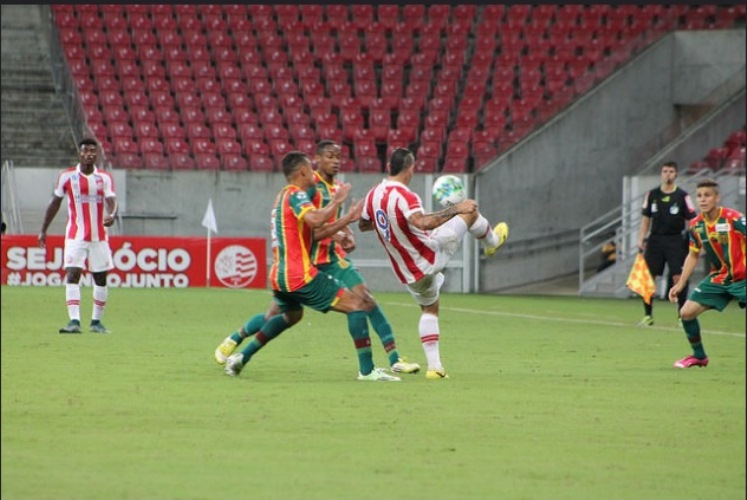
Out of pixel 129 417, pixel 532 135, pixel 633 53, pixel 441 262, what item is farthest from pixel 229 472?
pixel 633 53

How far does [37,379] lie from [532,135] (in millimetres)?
21538

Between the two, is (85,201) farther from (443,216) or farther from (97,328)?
(443,216)

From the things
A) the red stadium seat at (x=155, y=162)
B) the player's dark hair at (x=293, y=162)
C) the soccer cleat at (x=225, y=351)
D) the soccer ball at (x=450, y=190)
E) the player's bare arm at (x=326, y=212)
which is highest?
the red stadium seat at (x=155, y=162)

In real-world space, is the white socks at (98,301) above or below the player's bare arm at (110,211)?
below

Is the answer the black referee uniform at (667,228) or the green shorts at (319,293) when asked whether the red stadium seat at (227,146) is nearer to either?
the black referee uniform at (667,228)

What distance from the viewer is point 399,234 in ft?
37.4

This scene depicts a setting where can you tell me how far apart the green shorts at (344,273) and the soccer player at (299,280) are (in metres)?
0.41

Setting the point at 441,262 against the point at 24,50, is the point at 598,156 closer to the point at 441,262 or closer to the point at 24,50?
the point at 24,50

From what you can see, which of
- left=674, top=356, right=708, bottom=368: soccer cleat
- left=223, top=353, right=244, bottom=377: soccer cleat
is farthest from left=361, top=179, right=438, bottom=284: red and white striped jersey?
left=674, top=356, right=708, bottom=368: soccer cleat

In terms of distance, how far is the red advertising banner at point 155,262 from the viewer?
27953 millimetres

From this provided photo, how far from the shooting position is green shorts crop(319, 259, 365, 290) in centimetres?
1168

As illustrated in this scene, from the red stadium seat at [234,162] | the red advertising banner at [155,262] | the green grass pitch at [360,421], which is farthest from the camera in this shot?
the red stadium seat at [234,162]

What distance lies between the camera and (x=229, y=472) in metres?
6.80

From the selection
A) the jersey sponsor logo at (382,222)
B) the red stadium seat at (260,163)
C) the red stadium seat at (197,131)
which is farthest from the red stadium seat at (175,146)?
the jersey sponsor logo at (382,222)
